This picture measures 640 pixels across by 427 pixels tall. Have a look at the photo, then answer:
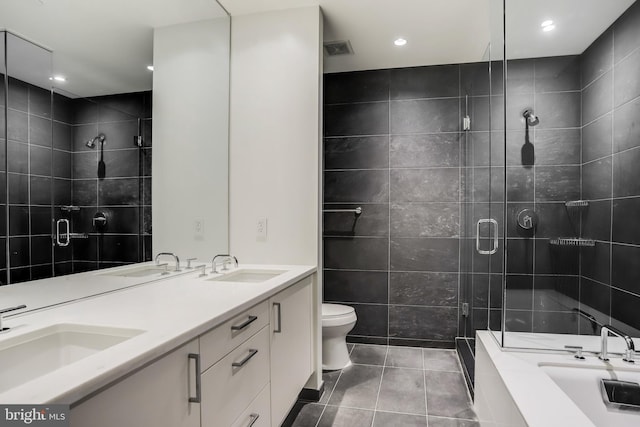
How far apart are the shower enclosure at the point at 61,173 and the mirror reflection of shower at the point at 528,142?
198cm

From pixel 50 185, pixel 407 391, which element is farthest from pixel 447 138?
pixel 50 185

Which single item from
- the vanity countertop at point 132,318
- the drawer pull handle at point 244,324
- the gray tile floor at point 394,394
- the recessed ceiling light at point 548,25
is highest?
the recessed ceiling light at point 548,25

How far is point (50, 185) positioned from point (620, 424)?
8.01 ft

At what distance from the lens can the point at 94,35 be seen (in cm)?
149

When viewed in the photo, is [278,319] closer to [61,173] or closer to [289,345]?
[289,345]

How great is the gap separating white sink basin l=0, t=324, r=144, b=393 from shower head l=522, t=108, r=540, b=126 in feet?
6.86

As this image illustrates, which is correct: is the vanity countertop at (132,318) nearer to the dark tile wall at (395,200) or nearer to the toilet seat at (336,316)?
the toilet seat at (336,316)

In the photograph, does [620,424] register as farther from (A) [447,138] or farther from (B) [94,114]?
(B) [94,114]

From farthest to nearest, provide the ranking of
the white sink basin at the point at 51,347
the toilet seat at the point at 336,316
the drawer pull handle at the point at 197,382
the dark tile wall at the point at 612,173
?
the toilet seat at the point at 336,316, the dark tile wall at the point at 612,173, the drawer pull handle at the point at 197,382, the white sink basin at the point at 51,347

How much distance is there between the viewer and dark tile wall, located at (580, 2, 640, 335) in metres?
1.91

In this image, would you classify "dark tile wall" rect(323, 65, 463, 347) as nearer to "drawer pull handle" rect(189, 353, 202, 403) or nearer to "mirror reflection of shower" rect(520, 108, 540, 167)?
"mirror reflection of shower" rect(520, 108, 540, 167)

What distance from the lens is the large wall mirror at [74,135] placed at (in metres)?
1.12

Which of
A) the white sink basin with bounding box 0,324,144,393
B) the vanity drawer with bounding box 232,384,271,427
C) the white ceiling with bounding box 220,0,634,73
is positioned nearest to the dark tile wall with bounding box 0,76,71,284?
the white sink basin with bounding box 0,324,144,393

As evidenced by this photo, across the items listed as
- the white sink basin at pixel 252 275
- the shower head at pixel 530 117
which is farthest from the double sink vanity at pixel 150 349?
the shower head at pixel 530 117
